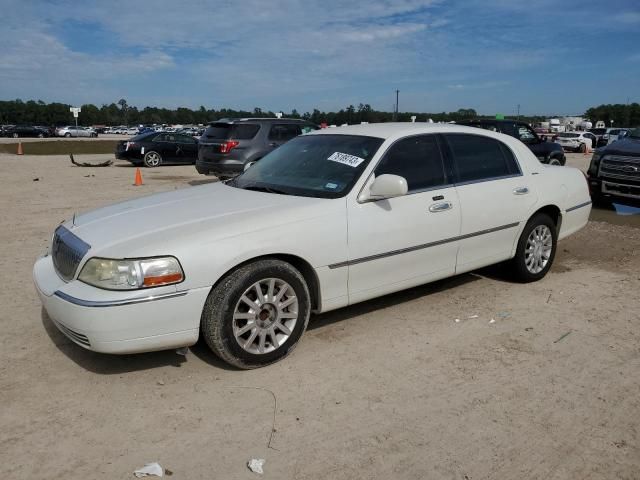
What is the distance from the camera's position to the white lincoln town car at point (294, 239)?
333cm

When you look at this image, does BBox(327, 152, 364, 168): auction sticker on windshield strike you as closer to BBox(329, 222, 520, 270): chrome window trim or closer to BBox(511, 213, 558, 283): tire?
BBox(329, 222, 520, 270): chrome window trim

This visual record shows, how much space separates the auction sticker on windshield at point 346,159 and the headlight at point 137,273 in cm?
167

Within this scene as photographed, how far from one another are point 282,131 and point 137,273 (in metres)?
9.98

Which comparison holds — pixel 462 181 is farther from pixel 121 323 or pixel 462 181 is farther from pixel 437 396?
pixel 121 323

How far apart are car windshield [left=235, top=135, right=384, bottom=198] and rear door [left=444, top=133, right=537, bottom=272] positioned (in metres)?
0.90

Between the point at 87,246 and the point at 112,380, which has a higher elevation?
the point at 87,246

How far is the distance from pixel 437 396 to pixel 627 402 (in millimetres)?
1142

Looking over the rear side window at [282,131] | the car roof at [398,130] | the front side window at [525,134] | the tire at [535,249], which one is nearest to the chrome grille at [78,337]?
the car roof at [398,130]

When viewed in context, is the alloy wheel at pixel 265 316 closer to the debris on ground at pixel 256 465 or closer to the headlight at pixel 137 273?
the headlight at pixel 137 273

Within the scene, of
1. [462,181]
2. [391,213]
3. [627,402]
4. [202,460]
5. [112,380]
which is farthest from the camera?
[462,181]

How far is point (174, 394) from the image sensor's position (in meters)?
3.42

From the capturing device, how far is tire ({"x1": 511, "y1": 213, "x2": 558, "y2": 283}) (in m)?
5.35

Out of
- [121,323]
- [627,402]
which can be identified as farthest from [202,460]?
[627,402]

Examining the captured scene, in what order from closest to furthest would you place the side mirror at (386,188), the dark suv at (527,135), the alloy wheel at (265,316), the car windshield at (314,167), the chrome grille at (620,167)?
the alloy wheel at (265,316)
the side mirror at (386,188)
the car windshield at (314,167)
the chrome grille at (620,167)
the dark suv at (527,135)
